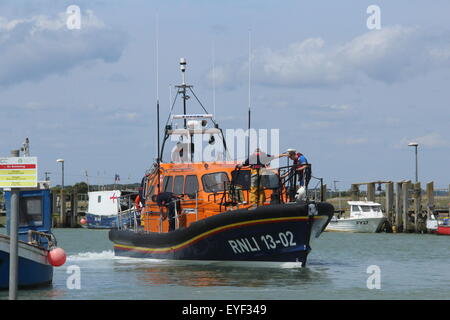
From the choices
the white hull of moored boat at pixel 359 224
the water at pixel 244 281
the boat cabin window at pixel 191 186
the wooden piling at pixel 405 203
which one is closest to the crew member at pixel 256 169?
the boat cabin window at pixel 191 186

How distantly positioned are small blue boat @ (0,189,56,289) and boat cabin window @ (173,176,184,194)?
→ 5.89 meters

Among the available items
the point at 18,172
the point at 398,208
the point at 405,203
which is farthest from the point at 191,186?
the point at 398,208

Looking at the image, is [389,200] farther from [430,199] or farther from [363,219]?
[430,199]

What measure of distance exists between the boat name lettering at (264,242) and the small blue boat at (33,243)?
5.09 m

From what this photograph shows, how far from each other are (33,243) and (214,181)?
740 cm

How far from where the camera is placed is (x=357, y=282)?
20.4m

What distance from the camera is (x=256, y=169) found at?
73.3 feet

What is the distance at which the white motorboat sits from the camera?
2250 inches

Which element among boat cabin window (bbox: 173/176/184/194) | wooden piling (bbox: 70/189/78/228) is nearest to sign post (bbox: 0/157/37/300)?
boat cabin window (bbox: 173/176/184/194)

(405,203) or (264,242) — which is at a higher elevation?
(405,203)

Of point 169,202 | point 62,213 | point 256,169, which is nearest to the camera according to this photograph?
point 256,169

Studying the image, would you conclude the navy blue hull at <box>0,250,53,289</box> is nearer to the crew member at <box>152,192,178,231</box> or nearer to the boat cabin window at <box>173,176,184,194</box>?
the crew member at <box>152,192,178,231</box>

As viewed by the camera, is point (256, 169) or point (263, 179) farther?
point (263, 179)
